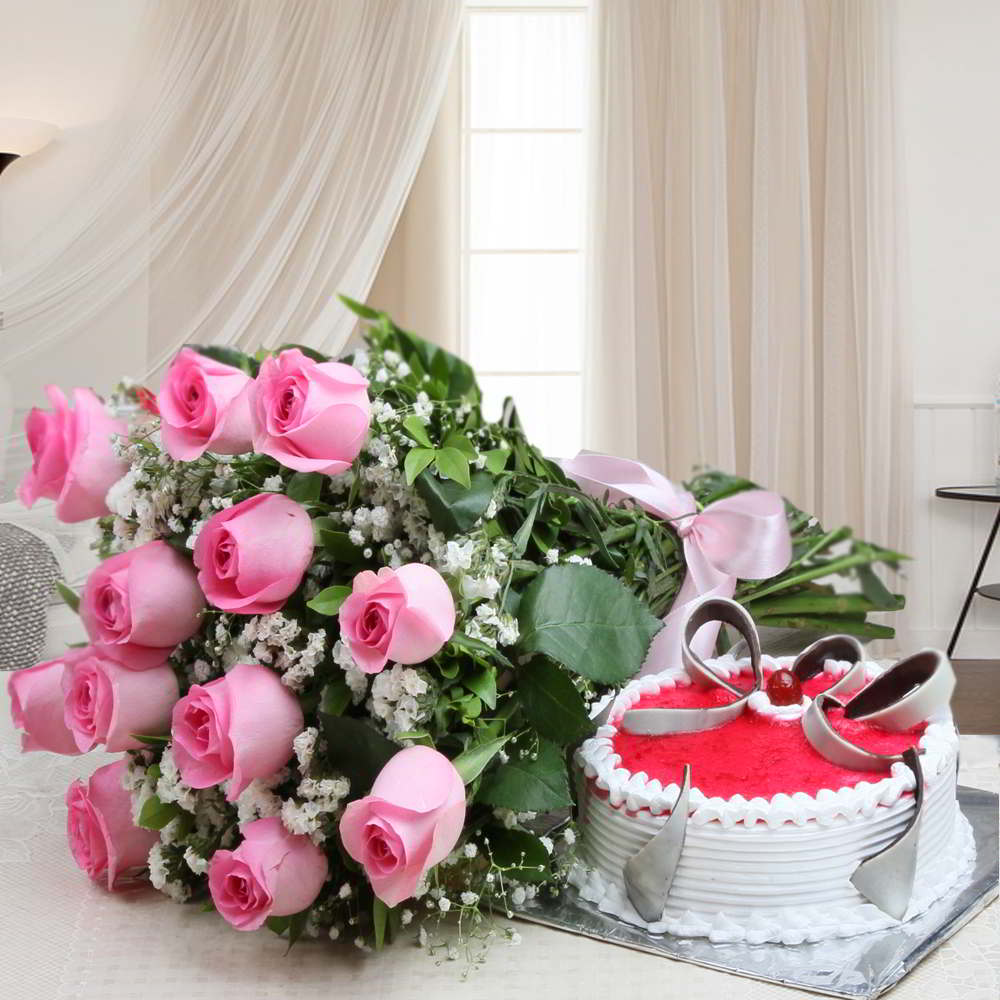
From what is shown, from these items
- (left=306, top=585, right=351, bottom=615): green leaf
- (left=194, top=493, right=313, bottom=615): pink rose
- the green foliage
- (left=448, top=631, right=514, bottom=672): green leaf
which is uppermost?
the green foliage

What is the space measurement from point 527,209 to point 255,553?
2858 millimetres

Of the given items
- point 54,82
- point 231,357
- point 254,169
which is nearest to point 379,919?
point 231,357

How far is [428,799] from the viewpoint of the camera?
406 millimetres

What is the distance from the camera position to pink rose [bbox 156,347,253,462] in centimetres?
43

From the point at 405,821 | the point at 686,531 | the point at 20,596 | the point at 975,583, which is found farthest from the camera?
the point at 975,583

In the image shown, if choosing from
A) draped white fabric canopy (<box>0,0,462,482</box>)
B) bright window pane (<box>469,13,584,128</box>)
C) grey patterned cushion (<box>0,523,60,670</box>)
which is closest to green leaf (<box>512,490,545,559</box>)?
grey patterned cushion (<box>0,523,60,670</box>)

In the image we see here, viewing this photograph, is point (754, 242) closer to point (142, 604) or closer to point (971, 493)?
point (971, 493)

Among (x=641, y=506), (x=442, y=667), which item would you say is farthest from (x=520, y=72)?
(x=442, y=667)

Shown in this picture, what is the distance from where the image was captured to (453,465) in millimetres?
460

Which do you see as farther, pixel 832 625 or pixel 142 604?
pixel 832 625

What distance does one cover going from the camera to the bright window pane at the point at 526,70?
311 centimetres

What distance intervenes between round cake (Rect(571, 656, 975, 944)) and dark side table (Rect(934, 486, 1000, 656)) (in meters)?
2.47

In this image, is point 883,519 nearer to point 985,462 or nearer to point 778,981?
point 985,462

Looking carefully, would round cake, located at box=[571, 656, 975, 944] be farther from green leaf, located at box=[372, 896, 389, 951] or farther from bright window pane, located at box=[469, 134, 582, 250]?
bright window pane, located at box=[469, 134, 582, 250]
